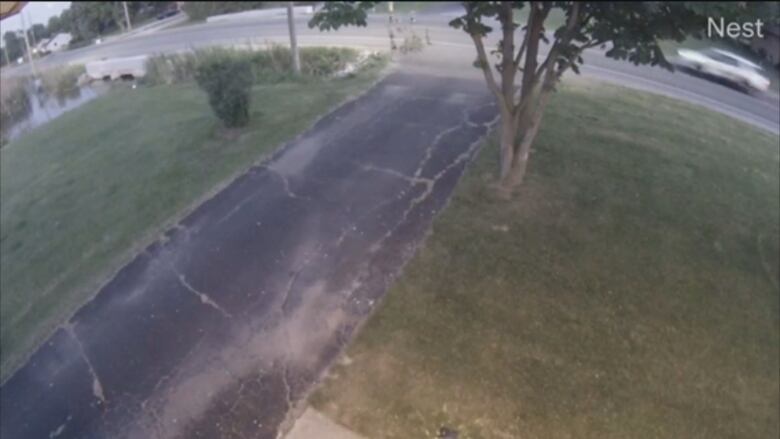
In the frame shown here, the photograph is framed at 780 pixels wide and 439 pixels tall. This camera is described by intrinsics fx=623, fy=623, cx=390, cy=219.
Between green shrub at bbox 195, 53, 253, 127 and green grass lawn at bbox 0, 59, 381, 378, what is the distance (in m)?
0.66

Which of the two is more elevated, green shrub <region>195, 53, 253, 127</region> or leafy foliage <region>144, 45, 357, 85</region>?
green shrub <region>195, 53, 253, 127</region>

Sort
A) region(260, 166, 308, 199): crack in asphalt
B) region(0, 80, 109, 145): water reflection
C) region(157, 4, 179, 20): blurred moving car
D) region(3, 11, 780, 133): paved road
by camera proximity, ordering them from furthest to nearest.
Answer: region(157, 4, 179, 20): blurred moving car
region(0, 80, 109, 145): water reflection
region(3, 11, 780, 133): paved road
region(260, 166, 308, 199): crack in asphalt

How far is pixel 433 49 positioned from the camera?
23.4 m

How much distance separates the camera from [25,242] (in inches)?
554

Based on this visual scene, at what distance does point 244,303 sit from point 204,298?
696 mm

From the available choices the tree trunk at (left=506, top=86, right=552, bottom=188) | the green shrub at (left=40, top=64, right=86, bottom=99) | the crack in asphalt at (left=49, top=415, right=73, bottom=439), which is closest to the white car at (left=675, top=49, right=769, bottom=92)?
the tree trunk at (left=506, top=86, right=552, bottom=188)

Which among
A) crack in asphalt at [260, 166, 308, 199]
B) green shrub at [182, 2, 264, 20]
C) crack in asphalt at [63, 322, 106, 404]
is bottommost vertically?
crack in asphalt at [63, 322, 106, 404]

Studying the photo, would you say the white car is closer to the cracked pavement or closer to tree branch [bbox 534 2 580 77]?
the cracked pavement

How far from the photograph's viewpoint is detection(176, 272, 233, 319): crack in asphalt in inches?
375

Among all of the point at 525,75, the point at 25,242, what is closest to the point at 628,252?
the point at 525,75

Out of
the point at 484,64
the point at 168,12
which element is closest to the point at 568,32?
the point at 484,64

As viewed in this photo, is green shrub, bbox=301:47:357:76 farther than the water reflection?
No

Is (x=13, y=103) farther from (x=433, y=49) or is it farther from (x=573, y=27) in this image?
(x=573, y=27)

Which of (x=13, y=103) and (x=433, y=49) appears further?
(x=13, y=103)
